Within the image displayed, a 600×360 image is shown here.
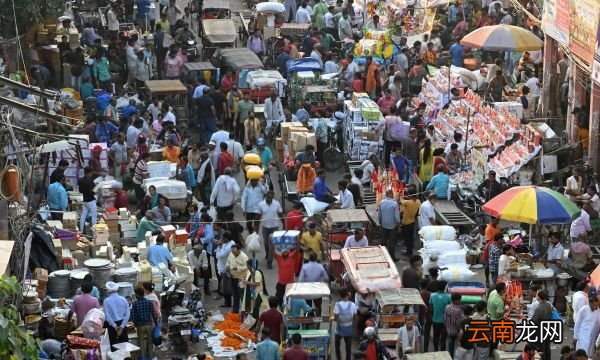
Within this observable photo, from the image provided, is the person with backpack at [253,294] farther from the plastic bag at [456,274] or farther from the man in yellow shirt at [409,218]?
the man in yellow shirt at [409,218]

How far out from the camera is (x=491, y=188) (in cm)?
2544

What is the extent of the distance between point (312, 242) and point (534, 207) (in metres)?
3.27

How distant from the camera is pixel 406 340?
1947 centimetres

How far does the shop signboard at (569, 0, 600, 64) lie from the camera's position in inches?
1052

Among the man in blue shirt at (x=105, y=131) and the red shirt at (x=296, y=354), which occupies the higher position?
the man in blue shirt at (x=105, y=131)

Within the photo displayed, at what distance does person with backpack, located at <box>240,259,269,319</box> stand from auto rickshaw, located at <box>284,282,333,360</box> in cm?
65

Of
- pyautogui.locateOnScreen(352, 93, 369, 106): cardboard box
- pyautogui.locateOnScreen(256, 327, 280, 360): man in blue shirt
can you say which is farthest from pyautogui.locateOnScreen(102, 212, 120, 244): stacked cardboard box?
pyautogui.locateOnScreen(352, 93, 369, 106): cardboard box

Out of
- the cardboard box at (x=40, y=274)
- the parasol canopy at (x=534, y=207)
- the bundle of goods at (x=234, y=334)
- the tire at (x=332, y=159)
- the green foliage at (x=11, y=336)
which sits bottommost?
the bundle of goods at (x=234, y=334)

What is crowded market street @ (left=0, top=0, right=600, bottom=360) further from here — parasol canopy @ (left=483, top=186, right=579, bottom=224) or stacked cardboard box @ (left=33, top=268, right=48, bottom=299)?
stacked cardboard box @ (left=33, top=268, right=48, bottom=299)

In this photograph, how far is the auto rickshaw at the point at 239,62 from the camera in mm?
32156

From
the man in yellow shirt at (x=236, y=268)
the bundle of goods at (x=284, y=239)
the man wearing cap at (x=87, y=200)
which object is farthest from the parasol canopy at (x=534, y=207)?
the man wearing cap at (x=87, y=200)

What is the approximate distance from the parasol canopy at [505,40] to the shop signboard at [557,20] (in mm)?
436

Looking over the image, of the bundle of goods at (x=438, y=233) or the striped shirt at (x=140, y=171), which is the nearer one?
the bundle of goods at (x=438, y=233)

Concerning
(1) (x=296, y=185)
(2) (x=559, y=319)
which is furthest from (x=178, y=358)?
(1) (x=296, y=185)
